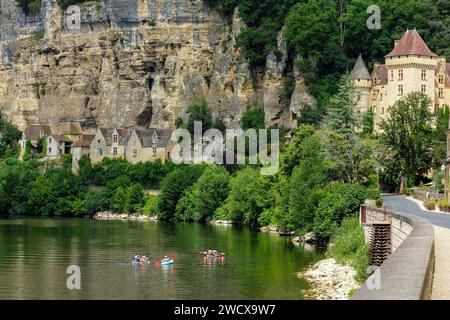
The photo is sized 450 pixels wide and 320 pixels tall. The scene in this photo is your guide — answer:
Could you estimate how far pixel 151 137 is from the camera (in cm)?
9631

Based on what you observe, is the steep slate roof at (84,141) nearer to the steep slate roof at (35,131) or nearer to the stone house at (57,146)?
the stone house at (57,146)

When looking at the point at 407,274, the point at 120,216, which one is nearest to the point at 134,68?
the point at 120,216

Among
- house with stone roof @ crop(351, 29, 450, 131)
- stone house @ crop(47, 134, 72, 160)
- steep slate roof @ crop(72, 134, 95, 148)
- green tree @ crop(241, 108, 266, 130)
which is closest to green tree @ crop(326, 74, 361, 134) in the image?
house with stone roof @ crop(351, 29, 450, 131)

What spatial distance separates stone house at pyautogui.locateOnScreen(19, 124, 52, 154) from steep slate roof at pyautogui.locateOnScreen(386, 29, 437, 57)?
4894 centimetres

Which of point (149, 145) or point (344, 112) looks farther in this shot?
point (149, 145)

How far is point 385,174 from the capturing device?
6216 cm

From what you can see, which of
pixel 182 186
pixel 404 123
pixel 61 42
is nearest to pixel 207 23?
pixel 61 42

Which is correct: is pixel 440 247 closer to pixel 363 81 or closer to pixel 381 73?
pixel 363 81

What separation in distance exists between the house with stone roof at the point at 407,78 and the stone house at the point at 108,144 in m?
31.2

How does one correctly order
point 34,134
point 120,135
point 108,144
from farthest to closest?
point 34,134 < point 108,144 < point 120,135

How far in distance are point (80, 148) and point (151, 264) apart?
59301 mm

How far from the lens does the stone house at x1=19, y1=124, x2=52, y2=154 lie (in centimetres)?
10700

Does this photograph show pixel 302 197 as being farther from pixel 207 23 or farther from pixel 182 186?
pixel 207 23
